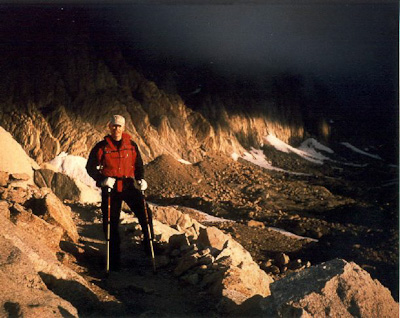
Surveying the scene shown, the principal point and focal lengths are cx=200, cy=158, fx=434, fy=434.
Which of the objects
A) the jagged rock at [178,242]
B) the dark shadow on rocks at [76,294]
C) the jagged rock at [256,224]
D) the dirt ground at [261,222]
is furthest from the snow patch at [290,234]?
the dark shadow on rocks at [76,294]

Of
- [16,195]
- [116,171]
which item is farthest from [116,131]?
[16,195]

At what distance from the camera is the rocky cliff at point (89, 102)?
21734 millimetres

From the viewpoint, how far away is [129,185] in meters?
5.42

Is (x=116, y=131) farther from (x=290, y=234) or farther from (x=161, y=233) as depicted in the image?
(x=290, y=234)

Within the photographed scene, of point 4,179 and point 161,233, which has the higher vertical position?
point 4,179

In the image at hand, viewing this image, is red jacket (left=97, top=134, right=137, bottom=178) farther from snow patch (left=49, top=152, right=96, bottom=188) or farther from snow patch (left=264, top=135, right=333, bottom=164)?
snow patch (left=264, top=135, right=333, bottom=164)

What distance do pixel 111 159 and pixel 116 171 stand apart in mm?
159

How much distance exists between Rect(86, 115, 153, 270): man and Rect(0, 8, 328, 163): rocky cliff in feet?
33.5

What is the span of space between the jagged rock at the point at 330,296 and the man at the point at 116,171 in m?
2.08

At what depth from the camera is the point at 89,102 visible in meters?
25.5

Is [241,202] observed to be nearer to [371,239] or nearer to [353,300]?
[371,239]

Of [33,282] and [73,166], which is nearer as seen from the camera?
[33,282]

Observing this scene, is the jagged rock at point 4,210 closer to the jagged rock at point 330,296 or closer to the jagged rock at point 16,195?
the jagged rock at point 16,195

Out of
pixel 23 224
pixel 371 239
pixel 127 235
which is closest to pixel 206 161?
pixel 371 239
